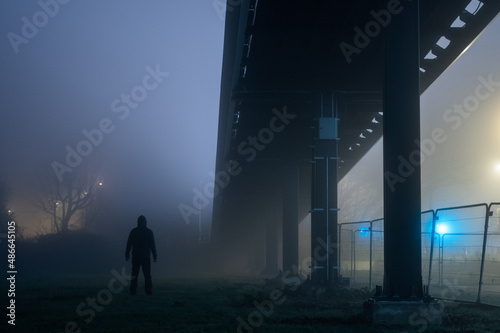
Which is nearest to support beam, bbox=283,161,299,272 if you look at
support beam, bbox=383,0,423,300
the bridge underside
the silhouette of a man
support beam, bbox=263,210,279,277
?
the bridge underside

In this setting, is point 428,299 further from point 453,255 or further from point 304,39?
point 304,39

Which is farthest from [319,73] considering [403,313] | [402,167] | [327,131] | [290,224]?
[290,224]

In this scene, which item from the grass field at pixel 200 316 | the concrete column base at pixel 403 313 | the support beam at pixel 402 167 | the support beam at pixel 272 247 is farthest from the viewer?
the support beam at pixel 272 247

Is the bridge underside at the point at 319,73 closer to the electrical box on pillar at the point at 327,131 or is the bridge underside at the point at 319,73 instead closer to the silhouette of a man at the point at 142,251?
the electrical box on pillar at the point at 327,131

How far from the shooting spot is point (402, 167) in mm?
11906

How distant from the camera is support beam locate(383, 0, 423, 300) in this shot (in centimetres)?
1182

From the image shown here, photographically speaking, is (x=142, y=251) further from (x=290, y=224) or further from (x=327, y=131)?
(x=290, y=224)

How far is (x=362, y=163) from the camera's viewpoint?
86.8 metres

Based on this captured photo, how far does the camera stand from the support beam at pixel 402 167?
38.8ft

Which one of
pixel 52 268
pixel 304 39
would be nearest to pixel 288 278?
pixel 304 39

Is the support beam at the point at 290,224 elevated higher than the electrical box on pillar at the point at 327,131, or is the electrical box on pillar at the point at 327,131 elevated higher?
the electrical box on pillar at the point at 327,131

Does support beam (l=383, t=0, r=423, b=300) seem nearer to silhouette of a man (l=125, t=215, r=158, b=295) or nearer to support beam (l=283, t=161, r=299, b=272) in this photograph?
silhouette of a man (l=125, t=215, r=158, b=295)

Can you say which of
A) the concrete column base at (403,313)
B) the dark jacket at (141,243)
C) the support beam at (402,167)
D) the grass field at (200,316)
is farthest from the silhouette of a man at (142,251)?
the concrete column base at (403,313)

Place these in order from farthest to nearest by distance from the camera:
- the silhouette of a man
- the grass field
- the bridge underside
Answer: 1. the silhouette of a man
2. the bridge underside
3. the grass field
